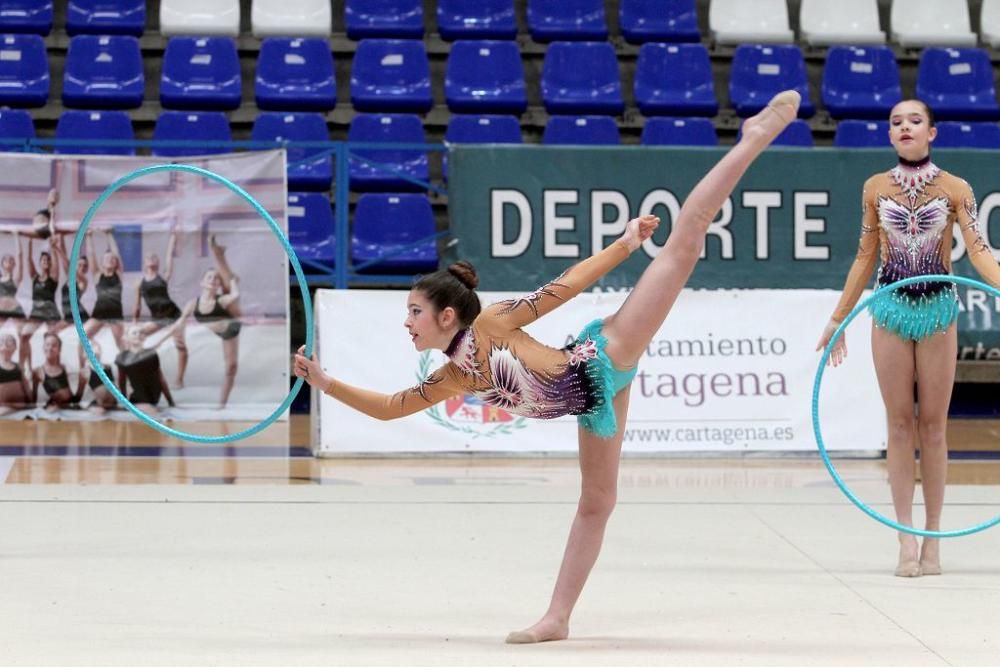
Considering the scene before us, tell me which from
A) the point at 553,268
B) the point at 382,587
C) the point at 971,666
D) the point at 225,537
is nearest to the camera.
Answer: the point at 971,666

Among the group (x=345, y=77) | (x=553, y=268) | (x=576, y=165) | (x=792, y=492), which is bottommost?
(x=792, y=492)

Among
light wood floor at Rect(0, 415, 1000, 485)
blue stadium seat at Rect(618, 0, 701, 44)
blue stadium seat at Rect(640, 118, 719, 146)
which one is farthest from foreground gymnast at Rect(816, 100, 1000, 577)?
blue stadium seat at Rect(618, 0, 701, 44)

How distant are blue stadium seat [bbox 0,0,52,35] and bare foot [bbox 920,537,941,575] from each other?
886 cm

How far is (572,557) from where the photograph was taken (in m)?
3.87

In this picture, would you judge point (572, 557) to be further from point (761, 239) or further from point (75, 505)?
point (761, 239)

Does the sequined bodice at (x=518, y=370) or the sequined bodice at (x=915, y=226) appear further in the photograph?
the sequined bodice at (x=915, y=226)

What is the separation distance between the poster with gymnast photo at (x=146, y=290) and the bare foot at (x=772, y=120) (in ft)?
17.3

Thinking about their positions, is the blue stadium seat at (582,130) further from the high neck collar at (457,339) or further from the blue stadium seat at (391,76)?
the high neck collar at (457,339)

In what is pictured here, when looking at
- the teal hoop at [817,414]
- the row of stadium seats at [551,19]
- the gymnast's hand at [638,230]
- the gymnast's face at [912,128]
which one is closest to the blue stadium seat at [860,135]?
the row of stadium seats at [551,19]

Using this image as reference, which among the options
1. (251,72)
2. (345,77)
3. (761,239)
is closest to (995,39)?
(761,239)

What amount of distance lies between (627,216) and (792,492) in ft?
8.07

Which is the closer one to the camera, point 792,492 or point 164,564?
point 164,564

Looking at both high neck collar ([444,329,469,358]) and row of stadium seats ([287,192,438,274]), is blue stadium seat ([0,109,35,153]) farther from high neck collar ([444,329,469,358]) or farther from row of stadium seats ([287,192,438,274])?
high neck collar ([444,329,469,358])

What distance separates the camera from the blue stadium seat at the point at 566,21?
11.3 m
